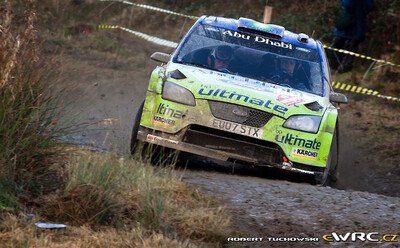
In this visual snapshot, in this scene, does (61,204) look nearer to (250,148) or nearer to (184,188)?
(184,188)

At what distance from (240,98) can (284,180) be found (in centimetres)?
113

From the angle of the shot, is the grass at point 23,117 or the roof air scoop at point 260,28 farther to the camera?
the roof air scoop at point 260,28

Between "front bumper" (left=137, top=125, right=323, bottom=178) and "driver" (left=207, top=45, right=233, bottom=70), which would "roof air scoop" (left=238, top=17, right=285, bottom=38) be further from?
"front bumper" (left=137, top=125, right=323, bottom=178)

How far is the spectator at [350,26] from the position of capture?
19000 mm

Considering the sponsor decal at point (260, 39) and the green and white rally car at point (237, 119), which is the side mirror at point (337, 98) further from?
the sponsor decal at point (260, 39)

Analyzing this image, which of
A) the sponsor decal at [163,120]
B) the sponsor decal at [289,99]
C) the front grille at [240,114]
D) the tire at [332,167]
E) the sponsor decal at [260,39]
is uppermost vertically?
the sponsor decal at [260,39]

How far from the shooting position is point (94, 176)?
22.8 ft

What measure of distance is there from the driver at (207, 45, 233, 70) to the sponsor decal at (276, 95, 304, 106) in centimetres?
96

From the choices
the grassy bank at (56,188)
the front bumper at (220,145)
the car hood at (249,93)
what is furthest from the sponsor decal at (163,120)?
the grassy bank at (56,188)

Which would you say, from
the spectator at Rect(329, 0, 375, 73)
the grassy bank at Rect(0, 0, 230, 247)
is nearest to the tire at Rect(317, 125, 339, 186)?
the grassy bank at Rect(0, 0, 230, 247)

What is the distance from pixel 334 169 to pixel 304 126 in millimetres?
1673

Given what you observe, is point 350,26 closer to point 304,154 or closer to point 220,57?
point 220,57

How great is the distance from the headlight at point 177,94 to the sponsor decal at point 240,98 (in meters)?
0.12

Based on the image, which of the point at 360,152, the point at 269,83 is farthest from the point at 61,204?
the point at 360,152
